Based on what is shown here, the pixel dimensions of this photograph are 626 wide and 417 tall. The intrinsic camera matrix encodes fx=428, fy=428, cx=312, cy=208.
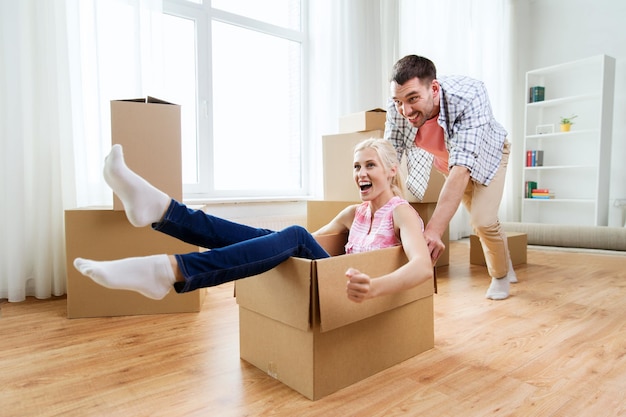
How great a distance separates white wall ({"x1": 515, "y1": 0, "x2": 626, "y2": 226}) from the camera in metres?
3.93

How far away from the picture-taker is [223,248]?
972 mm

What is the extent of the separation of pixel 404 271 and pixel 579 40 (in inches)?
171

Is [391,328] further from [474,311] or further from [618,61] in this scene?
[618,61]

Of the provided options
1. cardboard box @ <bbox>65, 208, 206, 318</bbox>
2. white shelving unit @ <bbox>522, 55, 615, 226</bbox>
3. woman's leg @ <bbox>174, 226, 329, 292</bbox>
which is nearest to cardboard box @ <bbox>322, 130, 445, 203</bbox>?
cardboard box @ <bbox>65, 208, 206, 318</bbox>

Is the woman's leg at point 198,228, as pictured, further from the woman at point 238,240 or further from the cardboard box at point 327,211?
the cardboard box at point 327,211

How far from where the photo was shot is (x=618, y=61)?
155 inches

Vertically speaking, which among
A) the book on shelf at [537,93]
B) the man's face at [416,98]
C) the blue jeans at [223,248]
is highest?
the book on shelf at [537,93]

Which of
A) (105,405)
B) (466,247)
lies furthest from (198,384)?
(466,247)

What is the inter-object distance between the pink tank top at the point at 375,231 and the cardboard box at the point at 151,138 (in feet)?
→ 2.44

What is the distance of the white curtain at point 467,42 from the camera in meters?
3.72

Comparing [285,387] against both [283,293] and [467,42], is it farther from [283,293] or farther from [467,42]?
[467,42]

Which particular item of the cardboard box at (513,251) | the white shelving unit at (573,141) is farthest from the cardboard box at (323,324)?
the white shelving unit at (573,141)

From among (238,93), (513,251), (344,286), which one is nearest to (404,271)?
(344,286)

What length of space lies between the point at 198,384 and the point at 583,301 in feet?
5.49
